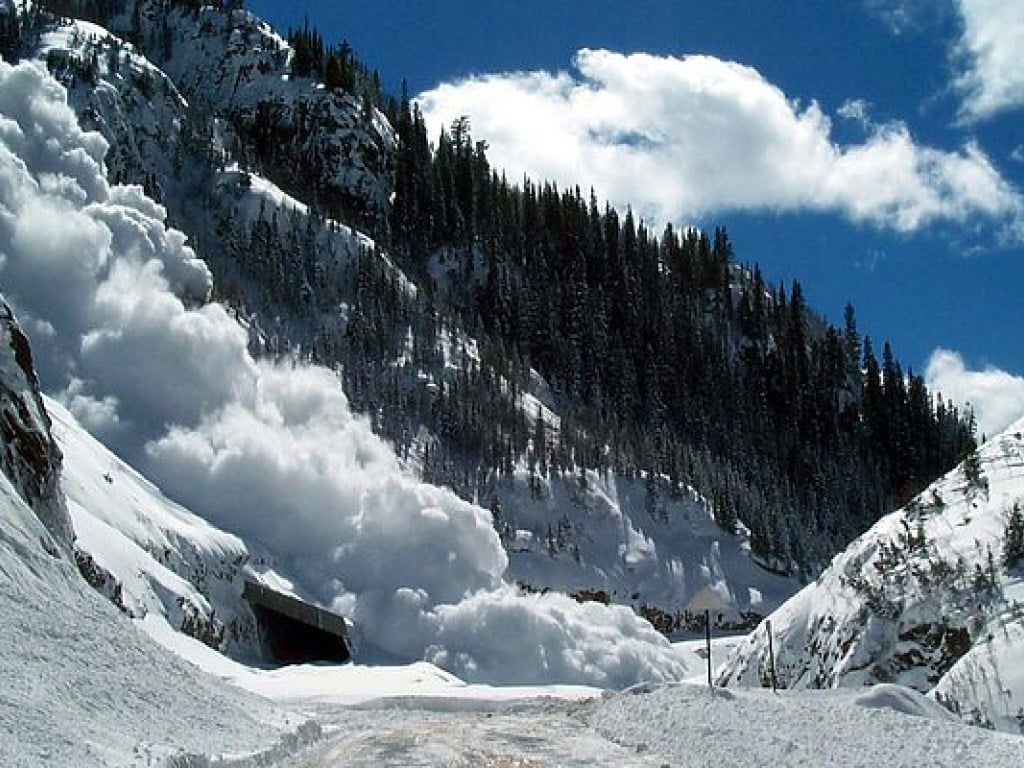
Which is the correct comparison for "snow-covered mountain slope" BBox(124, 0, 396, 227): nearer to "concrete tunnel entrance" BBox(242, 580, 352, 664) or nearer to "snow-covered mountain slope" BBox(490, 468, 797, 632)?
"snow-covered mountain slope" BBox(490, 468, 797, 632)

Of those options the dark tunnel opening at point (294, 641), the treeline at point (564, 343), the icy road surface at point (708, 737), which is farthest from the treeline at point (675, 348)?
the icy road surface at point (708, 737)

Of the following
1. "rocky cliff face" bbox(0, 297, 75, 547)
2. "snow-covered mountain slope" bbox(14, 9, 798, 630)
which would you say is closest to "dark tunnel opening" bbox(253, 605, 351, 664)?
"snow-covered mountain slope" bbox(14, 9, 798, 630)

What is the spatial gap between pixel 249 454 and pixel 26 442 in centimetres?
2072

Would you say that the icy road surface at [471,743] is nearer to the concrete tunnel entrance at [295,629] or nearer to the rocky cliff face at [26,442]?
the rocky cliff face at [26,442]

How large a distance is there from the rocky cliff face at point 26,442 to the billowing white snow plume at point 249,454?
17053mm

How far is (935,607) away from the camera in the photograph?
740 inches

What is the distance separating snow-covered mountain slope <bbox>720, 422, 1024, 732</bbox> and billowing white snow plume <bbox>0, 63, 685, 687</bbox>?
691 inches

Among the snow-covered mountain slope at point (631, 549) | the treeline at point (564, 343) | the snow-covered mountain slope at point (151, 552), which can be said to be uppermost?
the treeline at point (564, 343)

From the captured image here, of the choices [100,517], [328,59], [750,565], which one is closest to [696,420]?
[750,565]

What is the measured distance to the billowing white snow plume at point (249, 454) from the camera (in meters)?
40.3

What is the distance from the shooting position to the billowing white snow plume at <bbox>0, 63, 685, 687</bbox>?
132ft

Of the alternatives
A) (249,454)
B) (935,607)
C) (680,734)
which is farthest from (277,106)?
(680,734)

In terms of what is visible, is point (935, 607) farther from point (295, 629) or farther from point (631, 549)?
point (631, 549)

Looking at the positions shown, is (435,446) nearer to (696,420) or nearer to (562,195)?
(696,420)
